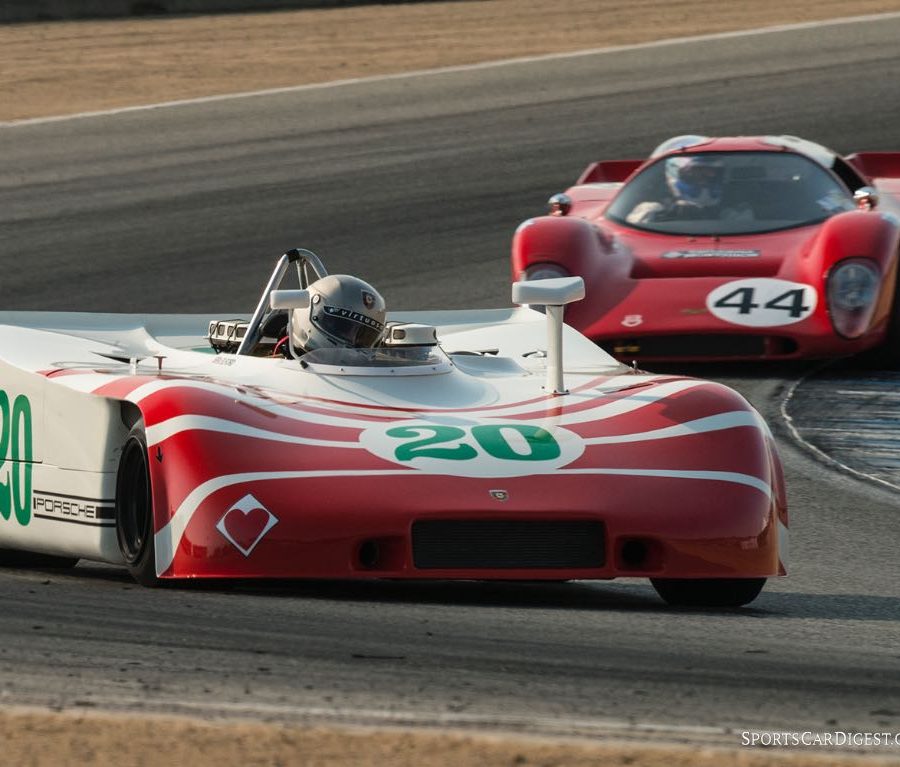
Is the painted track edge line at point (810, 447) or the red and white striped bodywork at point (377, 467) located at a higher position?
the red and white striped bodywork at point (377, 467)

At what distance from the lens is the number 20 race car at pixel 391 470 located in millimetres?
Result: 6340

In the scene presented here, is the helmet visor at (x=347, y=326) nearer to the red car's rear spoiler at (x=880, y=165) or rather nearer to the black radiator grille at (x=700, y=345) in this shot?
the black radiator grille at (x=700, y=345)

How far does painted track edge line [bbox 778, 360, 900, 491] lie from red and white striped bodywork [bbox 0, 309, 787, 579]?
7.78 feet

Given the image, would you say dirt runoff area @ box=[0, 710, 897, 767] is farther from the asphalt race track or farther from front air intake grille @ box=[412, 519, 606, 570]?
front air intake grille @ box=[412, 519, 606, 570]

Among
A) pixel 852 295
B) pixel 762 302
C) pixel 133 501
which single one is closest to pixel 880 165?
pixel 852 295

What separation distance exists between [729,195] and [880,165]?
7.84ft

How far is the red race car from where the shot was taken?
12078 mm

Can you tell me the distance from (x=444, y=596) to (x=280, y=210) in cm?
1113

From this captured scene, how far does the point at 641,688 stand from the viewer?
5.00 meters

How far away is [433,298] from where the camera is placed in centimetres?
1488

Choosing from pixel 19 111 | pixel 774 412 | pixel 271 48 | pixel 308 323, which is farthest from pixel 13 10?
pixel 308 323

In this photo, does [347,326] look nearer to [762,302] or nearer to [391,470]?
[391,470]

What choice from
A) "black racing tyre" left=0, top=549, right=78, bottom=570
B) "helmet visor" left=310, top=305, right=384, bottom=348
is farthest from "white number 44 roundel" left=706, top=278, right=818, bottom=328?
"black racing tyre" left=0, top=549, right=78, bottom=570

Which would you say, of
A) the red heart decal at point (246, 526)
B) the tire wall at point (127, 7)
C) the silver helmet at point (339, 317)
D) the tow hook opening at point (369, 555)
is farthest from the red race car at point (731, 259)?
the tire wall at point (127, 7)
